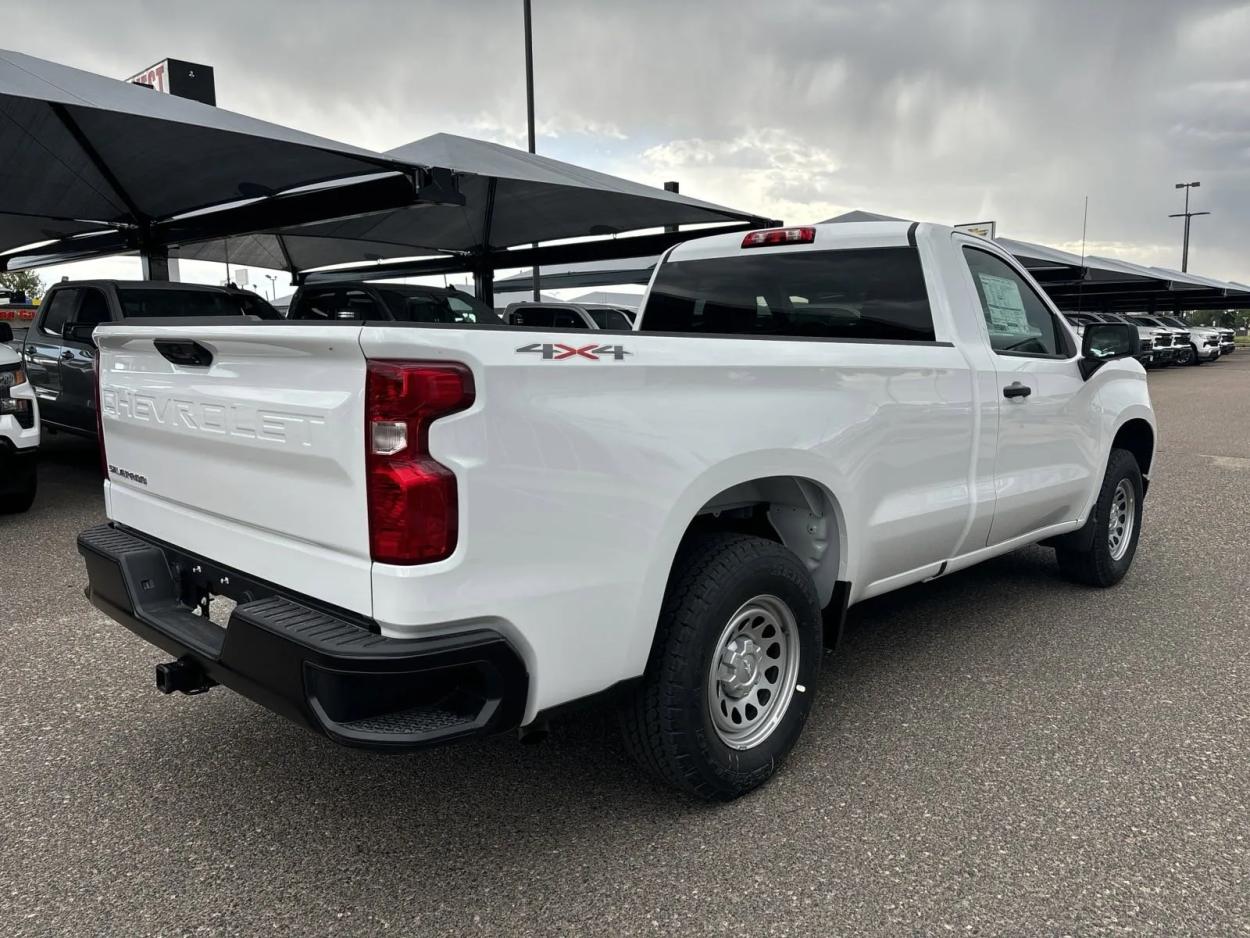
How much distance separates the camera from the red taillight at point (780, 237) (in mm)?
3951

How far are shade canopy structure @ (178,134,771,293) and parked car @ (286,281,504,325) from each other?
3.96 ft

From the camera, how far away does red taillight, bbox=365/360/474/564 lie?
6.66 feet

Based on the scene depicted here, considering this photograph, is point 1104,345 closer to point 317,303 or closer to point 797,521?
point 797,521

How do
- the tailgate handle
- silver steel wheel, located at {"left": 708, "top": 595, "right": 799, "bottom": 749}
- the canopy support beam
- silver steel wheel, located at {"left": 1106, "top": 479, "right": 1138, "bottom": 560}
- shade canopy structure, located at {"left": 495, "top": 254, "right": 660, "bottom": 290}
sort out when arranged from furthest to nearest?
shade canopy structure, located at {"left": 495, "top": 254, "right": 660, "bottom": 290} → the canopy support beam → silver steel wheel, located at {"left": 1106, "top": 479, "right": 1138, "bottom": 560} → silver steel wheel, located at {"left": 708, "top": 595, "right": 799, "bottom": 749} → the tailgate handle

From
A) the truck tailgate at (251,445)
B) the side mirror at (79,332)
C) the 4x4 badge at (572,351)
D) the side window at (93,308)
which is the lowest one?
the truck tailgate at (251,445)

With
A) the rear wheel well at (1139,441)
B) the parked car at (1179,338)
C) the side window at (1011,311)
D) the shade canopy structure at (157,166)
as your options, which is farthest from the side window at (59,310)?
the parked car at (1179,338)

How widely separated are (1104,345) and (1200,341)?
121 feet

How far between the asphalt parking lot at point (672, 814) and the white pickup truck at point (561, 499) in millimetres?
339

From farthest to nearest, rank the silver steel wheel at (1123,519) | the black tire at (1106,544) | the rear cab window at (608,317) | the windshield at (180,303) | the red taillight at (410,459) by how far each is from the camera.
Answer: the rear cab window at (608,317)
the windshield at (180,303)
the silver steel wheel at (1123,519)
the black tire at (1106,544)
the red taillight at (410,459)

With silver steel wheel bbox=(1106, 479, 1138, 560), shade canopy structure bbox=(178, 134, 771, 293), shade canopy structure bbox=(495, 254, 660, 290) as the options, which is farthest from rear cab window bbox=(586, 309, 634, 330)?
silver steel wheel bbox=(1106, 479, 1138, 560)

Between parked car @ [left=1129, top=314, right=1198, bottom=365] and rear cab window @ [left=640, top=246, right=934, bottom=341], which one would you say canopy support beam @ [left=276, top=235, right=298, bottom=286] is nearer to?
rear cab window @ [left=640, top=246, right=934, bottom=341]

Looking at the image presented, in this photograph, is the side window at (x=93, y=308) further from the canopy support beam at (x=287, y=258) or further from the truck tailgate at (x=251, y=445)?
the canopy support beam at (x=287, y=258)

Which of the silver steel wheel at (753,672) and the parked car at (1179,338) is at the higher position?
the parked car at (1179,338)

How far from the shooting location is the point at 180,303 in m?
8.63
